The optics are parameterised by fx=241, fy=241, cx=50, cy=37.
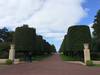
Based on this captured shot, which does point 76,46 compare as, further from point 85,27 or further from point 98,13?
point 98,13

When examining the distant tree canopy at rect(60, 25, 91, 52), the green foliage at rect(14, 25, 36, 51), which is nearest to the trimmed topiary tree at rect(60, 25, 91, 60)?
the distant tree canopy at rect(60, 25, 91, 52)

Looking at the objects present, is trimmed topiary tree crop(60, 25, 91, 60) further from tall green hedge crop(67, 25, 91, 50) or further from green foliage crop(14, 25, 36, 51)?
green foliage crop(14, 25, 36, 51)

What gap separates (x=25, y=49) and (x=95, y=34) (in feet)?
145

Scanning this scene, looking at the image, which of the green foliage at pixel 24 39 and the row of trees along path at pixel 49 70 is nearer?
the row of trees along path at pixel 49 70

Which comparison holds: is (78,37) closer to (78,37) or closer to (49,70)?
(78,37)

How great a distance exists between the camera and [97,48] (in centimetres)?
7338

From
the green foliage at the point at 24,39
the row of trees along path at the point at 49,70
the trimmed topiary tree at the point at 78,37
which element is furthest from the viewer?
the green foliage at the point at 24,39

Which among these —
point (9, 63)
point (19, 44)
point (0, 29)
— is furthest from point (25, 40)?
point (0, 29)

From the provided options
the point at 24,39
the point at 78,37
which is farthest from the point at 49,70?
the point at 24,39

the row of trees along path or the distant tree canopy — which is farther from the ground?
the distant tree canopy

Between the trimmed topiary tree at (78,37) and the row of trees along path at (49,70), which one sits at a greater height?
the trimmed topiary tree at (78,37)

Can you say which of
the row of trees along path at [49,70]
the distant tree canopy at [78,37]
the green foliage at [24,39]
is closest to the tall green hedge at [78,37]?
the distant tree canopy at [78,37]

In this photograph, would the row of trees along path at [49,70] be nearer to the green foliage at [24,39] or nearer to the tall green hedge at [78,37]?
the tall green hedge at [78,37]

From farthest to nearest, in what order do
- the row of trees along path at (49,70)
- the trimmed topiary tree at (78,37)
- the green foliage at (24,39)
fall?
the green foliage at (24,39), the trimmed topiary tree at (78,37), the row of trees along path at (49,70)
